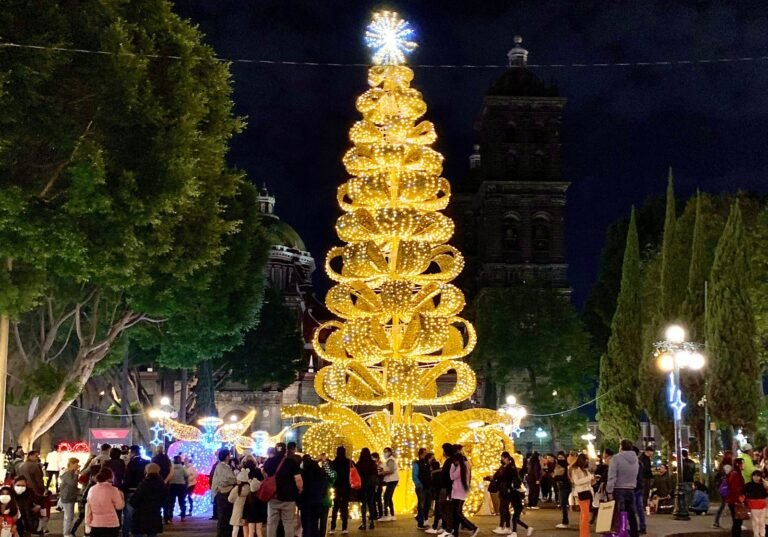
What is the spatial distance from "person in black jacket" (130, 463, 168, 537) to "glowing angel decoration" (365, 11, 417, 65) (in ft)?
42.1

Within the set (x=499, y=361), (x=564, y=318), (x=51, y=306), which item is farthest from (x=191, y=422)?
(x=51, y=306)

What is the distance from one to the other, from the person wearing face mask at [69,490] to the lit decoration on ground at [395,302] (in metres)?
5.27

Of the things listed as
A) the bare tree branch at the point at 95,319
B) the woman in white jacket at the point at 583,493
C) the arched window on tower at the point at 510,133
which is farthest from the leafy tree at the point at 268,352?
the woman in white jacket at the point at 583,493

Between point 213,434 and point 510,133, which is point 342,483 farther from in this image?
point 510,133

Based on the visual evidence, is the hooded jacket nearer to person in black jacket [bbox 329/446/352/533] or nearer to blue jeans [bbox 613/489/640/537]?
blue jeans [bbox 613/489/640/537]

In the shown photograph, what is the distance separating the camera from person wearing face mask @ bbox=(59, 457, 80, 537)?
16.2m

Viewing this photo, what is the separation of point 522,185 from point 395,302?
40.9 metres

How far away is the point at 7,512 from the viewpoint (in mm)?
12406

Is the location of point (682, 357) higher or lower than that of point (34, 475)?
higher

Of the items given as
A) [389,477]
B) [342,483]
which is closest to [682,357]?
[389,477]

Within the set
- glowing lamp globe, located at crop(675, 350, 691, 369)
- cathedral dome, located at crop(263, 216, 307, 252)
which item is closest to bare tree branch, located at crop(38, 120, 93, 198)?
glowing lamp globe, located at crop(675, 350, 691, 369)

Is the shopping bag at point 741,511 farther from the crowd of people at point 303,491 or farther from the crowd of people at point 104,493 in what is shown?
the crowd of people at point 104,493

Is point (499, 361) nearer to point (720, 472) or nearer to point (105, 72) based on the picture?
point (720, 472)

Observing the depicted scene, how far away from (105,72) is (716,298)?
19.4 m
